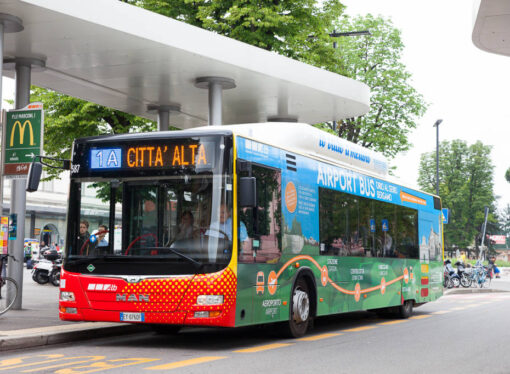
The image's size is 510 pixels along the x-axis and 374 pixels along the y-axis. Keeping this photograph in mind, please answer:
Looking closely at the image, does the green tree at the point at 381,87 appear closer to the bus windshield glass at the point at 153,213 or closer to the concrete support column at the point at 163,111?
the concrete support column at the point at 163,111

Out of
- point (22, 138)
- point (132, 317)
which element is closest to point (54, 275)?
point (22, 138)

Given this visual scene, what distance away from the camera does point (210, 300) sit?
10102mm

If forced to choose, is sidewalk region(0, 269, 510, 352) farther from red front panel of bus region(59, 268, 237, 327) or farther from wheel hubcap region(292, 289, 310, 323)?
wheel hubcap region(292, 289, 310, 323)

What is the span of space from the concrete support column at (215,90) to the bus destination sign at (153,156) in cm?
684

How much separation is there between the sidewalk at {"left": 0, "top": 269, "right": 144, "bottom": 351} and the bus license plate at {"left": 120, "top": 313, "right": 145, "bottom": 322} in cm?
131

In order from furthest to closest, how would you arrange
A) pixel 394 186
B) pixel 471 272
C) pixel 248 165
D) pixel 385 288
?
pixel 471 272
pixel 394 186
pixel 385 288
pixel 248 165

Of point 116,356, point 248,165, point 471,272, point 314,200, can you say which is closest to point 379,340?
point 314,200

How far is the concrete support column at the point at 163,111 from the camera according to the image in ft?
67.8

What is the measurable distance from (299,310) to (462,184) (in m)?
80.8

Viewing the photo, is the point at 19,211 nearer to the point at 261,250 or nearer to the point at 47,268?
the point at 261,250

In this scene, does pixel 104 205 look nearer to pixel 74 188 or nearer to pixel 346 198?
pixel 74 188

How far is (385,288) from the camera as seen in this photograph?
16.1 m

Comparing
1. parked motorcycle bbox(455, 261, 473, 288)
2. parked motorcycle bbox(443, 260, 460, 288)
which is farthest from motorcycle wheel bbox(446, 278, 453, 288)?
parked motorcycle bbox(455, 261, 473, 288)

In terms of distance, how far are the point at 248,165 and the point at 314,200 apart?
2.51 metres
